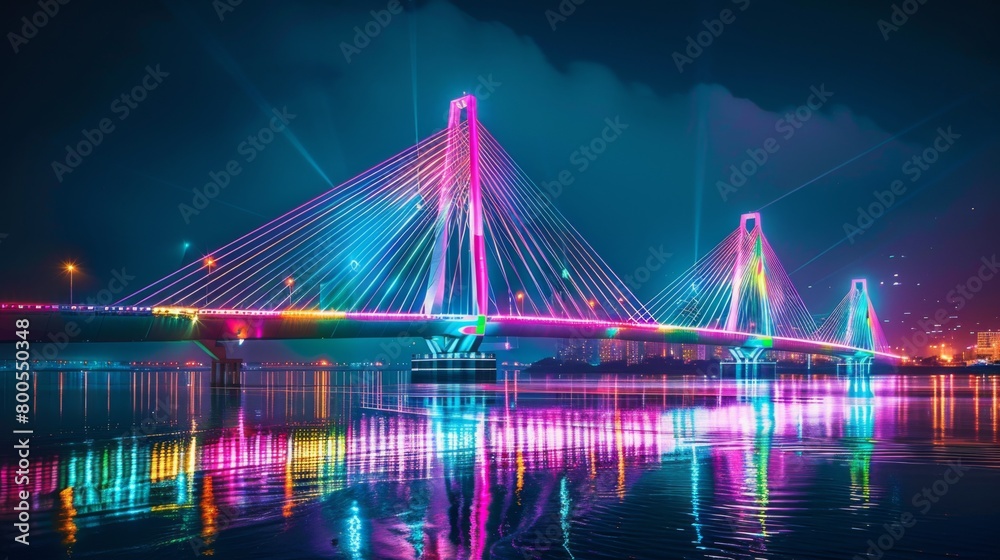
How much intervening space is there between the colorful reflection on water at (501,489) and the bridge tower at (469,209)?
3000cm

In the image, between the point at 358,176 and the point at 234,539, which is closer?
the point at 234,539

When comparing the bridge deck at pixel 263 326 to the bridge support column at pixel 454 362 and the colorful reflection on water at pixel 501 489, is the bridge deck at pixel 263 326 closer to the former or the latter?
the bridge support column at pixel 454 362

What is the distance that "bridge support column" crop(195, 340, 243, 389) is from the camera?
52.9 m

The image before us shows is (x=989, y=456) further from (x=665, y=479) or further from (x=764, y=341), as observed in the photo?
(x=764, y=341)

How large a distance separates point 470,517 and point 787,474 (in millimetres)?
5726

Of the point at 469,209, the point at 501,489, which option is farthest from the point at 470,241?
the point at 501,489

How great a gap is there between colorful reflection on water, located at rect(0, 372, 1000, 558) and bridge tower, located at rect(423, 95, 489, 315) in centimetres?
3000

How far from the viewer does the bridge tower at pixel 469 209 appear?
5344cm

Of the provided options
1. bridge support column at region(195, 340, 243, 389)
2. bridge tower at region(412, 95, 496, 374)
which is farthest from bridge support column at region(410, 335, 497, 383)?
bridge support column at region(195, 340, 243, 389)

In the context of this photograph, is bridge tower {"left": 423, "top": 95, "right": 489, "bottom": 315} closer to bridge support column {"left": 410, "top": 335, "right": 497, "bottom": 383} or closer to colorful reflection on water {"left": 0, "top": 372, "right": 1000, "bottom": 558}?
bridge support column {"left": 410, "top": 335, "right": 497, "bottom": 383}

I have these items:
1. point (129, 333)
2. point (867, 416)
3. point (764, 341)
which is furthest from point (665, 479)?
point (764, 341)

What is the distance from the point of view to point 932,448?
58.3 ft

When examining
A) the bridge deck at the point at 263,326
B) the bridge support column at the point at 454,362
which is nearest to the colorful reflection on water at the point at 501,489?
the bridge deck at the point at 263,326

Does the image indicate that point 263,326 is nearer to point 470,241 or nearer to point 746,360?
point 470,241
